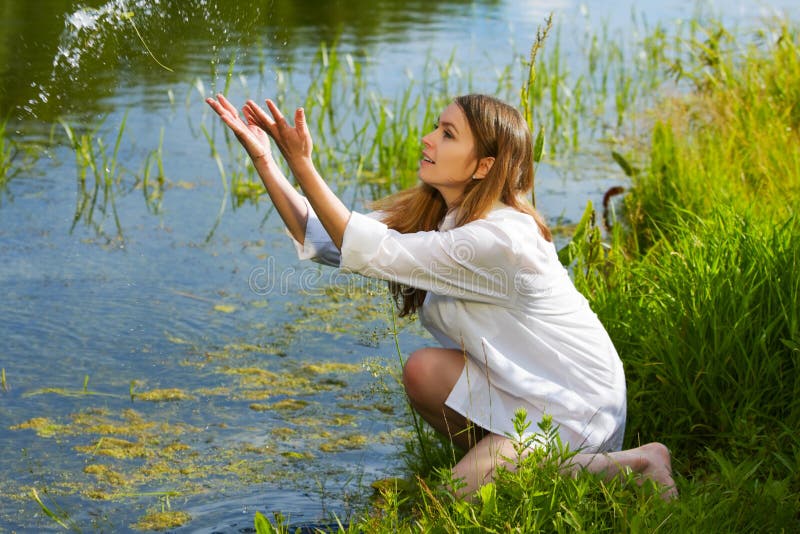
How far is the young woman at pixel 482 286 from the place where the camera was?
2635 millimetres

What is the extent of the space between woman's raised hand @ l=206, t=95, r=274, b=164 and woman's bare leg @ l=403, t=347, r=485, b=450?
0.61 metres

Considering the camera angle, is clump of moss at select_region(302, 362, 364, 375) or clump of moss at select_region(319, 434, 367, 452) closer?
clump of moss at select_region(319, 434, 367, 452)

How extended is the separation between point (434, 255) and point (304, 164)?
36cm

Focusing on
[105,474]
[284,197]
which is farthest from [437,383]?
[105,474]

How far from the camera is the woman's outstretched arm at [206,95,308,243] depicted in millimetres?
2651

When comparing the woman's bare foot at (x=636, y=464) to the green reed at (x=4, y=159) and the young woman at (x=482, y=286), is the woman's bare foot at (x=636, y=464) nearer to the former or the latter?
the young woman at (x=482, y=286)

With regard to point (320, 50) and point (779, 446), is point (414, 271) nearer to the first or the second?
point (779, 446)

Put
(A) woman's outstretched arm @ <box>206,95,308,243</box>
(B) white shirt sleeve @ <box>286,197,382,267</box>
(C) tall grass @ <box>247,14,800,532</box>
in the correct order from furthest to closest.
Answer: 1. (B) white shirt sleeve @ <box>286,197,382,267</box>
2. (A) woman's outstretched arm @ <box>206,95,308,243</box>
3. (C) tall grass @ <box>247,14,800,532</box>

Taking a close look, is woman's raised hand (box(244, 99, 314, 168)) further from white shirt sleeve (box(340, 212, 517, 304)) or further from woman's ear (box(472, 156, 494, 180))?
woman's ear (box(472, 156, 494, 180))

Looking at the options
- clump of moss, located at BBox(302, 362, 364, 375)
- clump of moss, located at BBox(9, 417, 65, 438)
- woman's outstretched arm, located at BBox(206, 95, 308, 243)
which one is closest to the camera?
woman's outstretched arm, located at BBox(206, 95, 308, 243)

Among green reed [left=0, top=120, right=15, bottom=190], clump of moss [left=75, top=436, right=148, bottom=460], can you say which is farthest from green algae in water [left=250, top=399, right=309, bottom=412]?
green reed [left=0, top=120, right=15, bottom=190]

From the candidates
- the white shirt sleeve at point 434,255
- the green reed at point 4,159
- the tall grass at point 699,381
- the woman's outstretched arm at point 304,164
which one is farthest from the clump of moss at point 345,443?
the green reed at point 4,159

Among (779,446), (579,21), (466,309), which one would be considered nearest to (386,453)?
(466,309)

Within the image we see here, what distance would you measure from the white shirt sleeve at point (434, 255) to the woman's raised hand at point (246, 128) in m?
0.30
